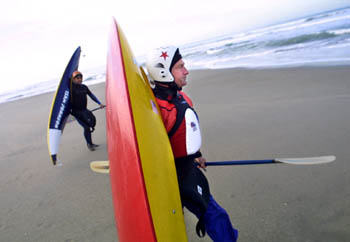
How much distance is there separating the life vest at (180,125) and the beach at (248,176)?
116 cm

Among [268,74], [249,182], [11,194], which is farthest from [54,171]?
[268,74]

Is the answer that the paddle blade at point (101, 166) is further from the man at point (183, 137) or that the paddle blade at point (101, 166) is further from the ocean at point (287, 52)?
the ocean at point (287, 52)

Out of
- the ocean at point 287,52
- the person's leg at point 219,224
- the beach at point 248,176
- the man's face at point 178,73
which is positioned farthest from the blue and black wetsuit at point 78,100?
the ocean at point 287,52

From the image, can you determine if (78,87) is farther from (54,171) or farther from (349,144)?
(349,144)

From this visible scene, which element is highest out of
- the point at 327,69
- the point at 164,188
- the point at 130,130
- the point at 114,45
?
the point at 114,45

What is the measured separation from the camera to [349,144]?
3.11m

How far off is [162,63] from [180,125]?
18.5 inches

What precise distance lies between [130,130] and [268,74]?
25.5ft

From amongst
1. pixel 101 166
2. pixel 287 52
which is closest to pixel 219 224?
pixel 101 166

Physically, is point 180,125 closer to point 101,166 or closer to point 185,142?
point 185,142

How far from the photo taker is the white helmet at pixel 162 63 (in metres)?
1.67

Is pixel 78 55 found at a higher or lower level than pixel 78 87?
higher

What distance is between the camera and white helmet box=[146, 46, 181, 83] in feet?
5.48

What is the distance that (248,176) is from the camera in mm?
2945
